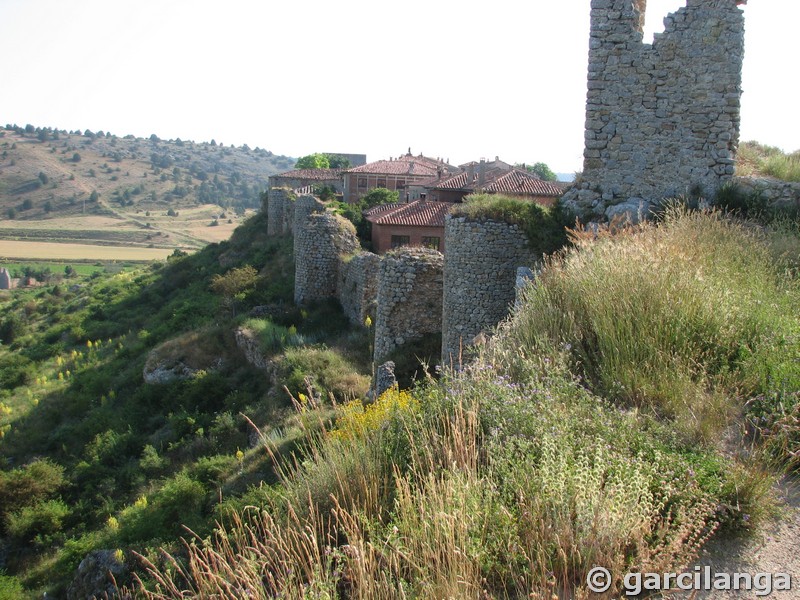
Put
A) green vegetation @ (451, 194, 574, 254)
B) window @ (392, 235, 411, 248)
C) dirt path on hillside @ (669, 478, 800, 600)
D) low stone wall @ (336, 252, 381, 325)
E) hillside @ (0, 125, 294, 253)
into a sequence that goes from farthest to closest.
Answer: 1. hillside @ (0, 125, 294, 253)
2. window @ (392, 235, 411, 248)
3. low stone wall @ (336, 252, 381, 325)
4. green vegetation @ (451, 194, 574, 254)
5. dirt path on hillside @ (669, 478, 800, 600)

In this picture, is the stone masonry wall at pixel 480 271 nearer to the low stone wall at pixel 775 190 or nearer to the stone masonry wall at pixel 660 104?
the stone masonry wall at pixel 660 104

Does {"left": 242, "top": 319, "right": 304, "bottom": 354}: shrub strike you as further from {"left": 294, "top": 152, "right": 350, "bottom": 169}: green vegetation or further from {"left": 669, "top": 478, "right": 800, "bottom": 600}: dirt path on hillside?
{"left": 294, "top": 152, "right": 350, "bottom": 169}: green vegetation

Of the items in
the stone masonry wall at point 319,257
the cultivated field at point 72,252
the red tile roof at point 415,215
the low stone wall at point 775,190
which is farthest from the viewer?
the cultivated field at point 72,252

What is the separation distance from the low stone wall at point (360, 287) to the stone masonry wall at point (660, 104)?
34.5ft

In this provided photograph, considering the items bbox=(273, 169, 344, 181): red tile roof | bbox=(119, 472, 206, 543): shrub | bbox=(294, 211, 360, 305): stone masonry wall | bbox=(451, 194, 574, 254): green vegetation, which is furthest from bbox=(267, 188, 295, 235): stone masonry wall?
bbox=(451, 194, 574, 254): green vegetation

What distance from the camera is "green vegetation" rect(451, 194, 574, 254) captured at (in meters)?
10.5

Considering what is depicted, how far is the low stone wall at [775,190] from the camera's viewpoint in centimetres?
895

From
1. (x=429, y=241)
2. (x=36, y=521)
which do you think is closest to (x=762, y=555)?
(x=36, y=521)

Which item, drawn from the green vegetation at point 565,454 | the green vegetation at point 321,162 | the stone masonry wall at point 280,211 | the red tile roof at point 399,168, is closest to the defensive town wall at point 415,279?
the green vegetation at point 565,454

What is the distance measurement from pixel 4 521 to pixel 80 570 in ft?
19.0

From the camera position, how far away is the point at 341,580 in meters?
3.80

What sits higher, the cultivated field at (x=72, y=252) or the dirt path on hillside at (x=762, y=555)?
the dirt path on hillside at (x=762, y=555)

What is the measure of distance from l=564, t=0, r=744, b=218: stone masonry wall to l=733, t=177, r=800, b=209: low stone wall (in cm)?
41

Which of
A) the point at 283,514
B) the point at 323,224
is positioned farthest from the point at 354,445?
the point at 323,224
